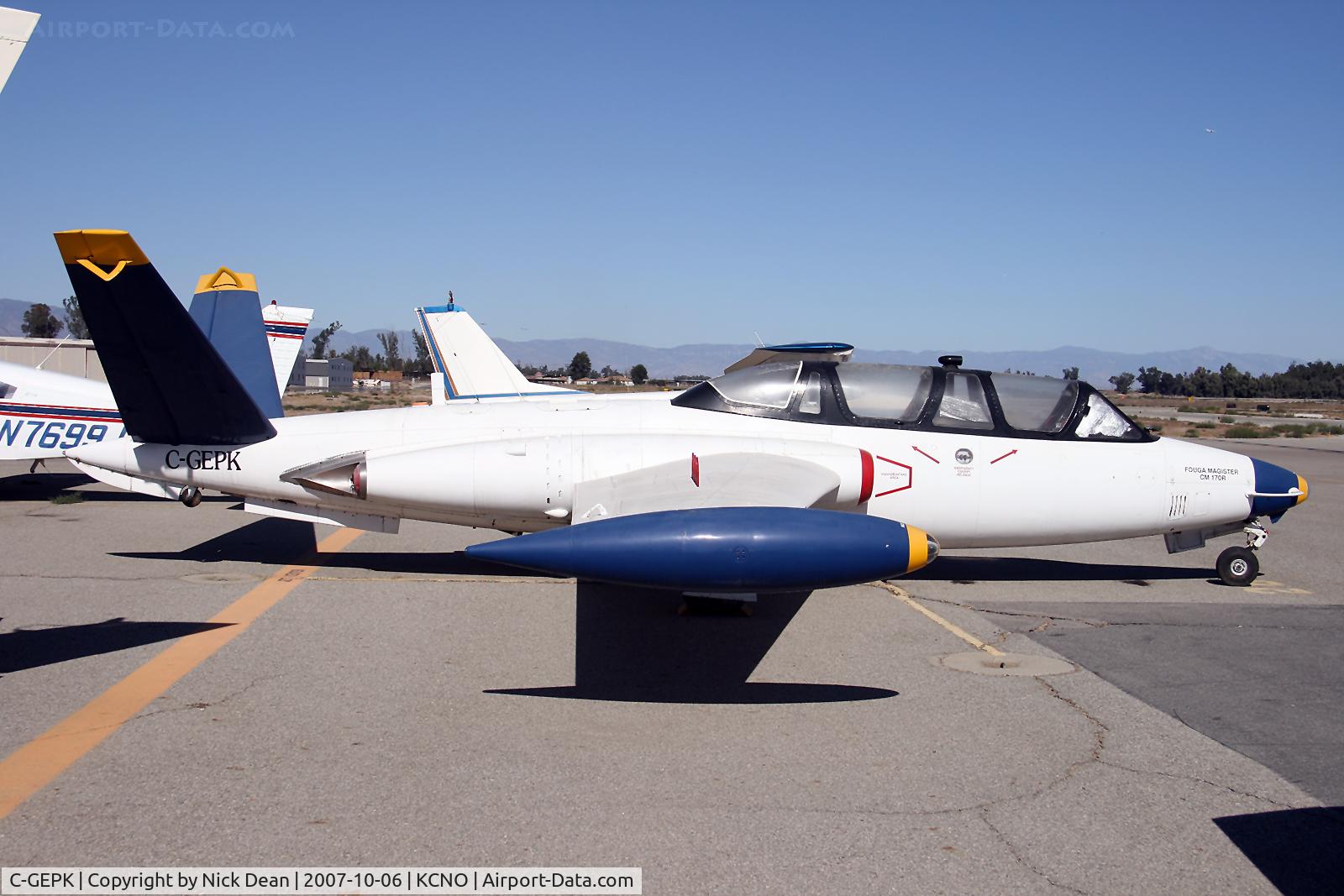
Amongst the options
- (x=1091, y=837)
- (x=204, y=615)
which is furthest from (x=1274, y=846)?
(x=204, y=615)

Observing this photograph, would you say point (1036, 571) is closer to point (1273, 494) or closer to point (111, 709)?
A: point (1273, 494)

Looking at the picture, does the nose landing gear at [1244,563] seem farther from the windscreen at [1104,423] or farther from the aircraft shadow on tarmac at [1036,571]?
the windscreen at [1104,423]

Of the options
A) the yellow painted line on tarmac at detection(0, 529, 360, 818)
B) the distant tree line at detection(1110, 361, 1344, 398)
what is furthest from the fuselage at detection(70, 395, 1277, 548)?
the distant tree line at detection(1110, 361, 1344, 398)

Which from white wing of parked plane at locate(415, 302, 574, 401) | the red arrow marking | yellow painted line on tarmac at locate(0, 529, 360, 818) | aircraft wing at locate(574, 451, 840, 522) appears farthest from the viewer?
white wing of parked plane at locate(415, 302, 574, 401)

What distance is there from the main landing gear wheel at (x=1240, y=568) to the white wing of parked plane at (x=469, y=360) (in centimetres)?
1363

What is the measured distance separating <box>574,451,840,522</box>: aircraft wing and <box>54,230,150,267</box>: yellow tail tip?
12.9 feet

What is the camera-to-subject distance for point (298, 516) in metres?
8.48

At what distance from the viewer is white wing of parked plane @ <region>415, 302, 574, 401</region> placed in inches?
806

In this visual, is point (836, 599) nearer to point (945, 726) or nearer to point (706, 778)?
point (945, 726)

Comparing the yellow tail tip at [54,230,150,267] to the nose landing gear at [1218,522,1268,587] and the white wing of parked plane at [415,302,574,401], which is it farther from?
the white wing of parked plane at [415,302,574,401]

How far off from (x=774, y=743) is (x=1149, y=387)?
540ft

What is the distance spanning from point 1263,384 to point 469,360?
133394 mm

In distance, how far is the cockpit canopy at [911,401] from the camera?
8297mm

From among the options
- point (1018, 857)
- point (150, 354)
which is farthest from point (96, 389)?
point (1018, 857)
